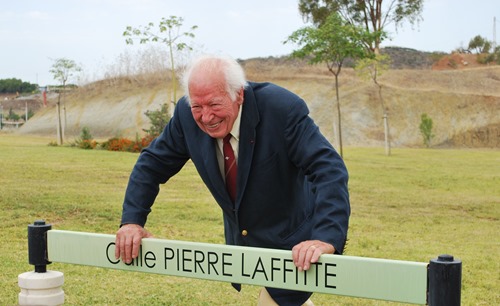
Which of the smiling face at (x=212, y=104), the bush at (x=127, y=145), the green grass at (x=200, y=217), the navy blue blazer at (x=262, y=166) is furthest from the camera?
the bush at (x=127, y=145)

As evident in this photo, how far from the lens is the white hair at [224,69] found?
9.74 ft

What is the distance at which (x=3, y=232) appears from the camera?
33.2ft

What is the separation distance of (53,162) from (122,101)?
2733cm

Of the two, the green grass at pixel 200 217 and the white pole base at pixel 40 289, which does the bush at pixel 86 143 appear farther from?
the white pole base at pixel 40 289

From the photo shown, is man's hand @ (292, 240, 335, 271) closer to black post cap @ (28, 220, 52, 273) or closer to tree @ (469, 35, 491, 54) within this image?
black post cap @ (28, 220, 52, 273)

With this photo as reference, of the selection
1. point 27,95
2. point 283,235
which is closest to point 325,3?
point 27,95

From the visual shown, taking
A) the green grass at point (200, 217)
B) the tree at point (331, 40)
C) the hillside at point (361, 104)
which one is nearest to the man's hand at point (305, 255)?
the green grass at point (200, 217)

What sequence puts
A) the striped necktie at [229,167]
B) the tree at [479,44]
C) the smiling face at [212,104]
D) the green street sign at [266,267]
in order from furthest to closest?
the tree at [479,44] < the striped necktie at [229,167] < the smiling face at [212,104] < the green street sign at [266,267]

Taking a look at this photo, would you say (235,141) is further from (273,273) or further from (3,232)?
(3,232)

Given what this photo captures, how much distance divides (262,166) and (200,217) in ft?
27.9

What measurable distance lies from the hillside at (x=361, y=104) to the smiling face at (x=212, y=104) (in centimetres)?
3421

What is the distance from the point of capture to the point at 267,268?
2705mm

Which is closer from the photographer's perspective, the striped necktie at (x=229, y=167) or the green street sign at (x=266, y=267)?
the green street sign at (x=266, y=267)

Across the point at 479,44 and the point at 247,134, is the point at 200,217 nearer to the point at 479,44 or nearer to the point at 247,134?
the point at 247,134
